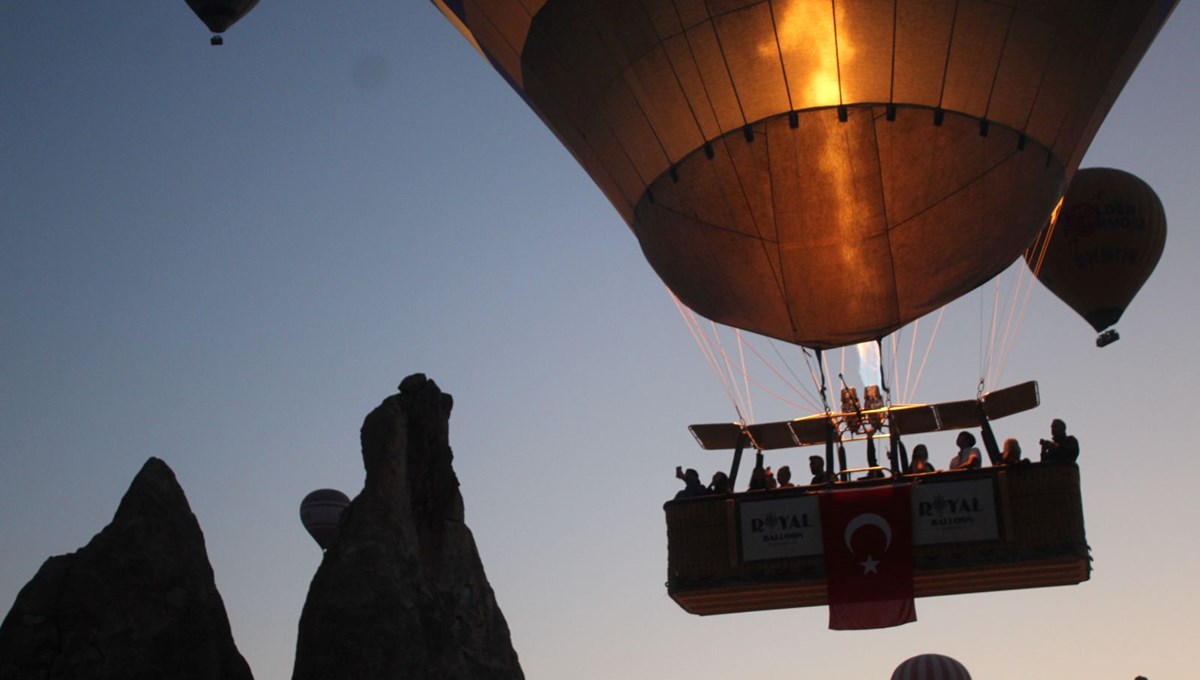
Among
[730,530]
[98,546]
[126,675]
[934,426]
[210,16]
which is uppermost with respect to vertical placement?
[210,16]

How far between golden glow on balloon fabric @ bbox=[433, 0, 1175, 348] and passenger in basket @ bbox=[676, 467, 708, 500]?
2206 millimetres

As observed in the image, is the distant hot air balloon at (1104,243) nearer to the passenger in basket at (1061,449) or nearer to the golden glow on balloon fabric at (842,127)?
the golden glow on balloon fabric at (842,127)

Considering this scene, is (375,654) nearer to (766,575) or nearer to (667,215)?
(766,575)

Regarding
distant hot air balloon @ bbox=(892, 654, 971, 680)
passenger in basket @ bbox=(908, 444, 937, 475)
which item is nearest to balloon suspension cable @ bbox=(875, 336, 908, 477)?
passenger in basket @ bbox=(908, 444, 937, 475)

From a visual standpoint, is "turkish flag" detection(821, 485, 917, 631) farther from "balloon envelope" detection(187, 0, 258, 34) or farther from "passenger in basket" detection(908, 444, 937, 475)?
"balloon envelope" detection(187, 0, 258, 34)

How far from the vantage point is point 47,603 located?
1268cm

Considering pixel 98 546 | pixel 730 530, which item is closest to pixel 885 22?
pixel 730 530

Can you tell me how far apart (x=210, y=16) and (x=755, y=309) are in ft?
36.6

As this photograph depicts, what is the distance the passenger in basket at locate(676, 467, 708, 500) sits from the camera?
1730cm

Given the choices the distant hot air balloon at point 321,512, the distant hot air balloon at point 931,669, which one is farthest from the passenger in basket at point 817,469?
the distant hot air balloon at point 321,512

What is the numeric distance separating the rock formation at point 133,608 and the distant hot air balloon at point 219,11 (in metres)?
13.4

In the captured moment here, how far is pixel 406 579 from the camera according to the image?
1332 centimetres

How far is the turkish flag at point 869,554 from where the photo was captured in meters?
16.5

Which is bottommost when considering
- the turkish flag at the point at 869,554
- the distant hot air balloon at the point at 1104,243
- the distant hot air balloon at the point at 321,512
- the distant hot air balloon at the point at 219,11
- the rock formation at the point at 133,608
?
the rock formation at the point at 133,608
